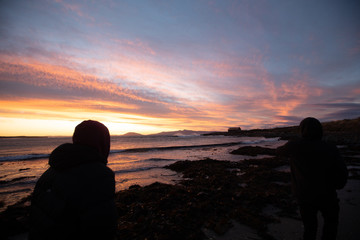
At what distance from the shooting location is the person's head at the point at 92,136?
223 cm

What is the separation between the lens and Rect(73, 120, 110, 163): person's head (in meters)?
2.23

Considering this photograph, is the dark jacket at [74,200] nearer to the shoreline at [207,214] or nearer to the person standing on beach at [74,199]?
the person standing on beach at [74,199]

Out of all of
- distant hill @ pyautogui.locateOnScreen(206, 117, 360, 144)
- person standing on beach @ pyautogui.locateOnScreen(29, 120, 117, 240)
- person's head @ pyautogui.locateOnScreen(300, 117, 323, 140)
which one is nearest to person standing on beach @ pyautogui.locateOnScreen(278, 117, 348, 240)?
person's head @ pyautogui.locateOnScreen(300, 117, 323, 140)

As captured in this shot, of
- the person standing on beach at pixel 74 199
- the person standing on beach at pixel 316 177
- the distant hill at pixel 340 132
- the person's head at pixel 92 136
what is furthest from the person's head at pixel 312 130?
the distant hill at pixel 340 132

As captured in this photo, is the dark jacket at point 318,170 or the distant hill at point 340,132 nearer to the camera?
the dark jacket at point 318,170

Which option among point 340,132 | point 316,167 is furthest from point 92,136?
point 340,132

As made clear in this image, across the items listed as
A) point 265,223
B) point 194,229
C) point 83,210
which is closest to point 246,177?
point 265,223

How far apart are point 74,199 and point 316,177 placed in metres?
3.86

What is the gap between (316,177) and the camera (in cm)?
298

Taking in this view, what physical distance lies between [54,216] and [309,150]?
158 inches

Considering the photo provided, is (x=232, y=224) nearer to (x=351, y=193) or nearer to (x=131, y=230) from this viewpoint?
(x=131, y=230)

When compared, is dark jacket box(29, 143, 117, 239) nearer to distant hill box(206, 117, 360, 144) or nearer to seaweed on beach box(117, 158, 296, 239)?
seaweed on beach box(117, 158, 296, 239)

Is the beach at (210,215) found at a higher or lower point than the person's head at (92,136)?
lower

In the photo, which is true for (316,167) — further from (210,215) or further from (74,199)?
(74,199)
